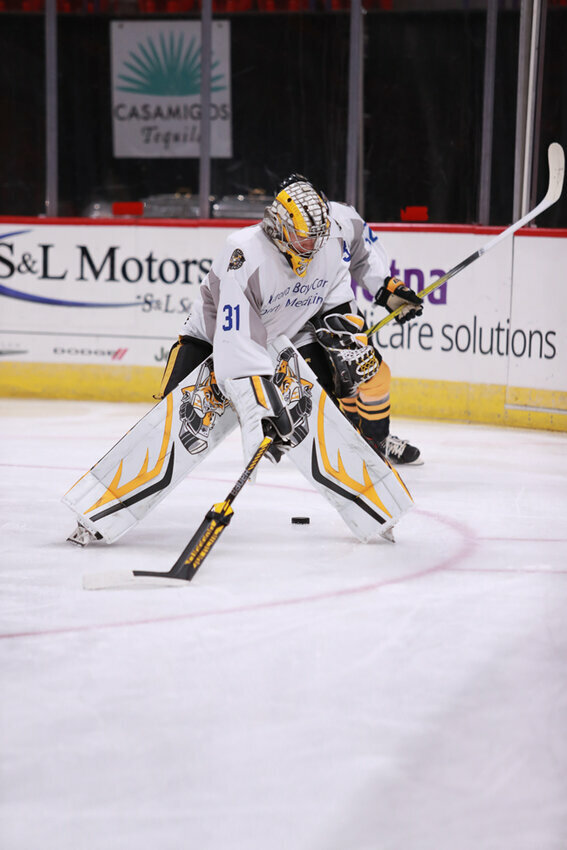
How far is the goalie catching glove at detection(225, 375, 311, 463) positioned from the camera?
8.61 feet

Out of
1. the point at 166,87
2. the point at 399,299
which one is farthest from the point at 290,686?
the point at 166,87

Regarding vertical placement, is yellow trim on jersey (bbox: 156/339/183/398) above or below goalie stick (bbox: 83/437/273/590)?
above

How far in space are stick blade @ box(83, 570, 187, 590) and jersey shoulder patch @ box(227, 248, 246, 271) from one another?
29.4 inches

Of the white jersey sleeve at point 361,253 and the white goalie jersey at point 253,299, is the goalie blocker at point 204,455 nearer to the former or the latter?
the white goalie jersey at point 253,299

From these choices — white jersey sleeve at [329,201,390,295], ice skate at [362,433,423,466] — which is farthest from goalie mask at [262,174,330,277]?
ice skate at [362,433,423,466]

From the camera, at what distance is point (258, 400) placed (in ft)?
8.59

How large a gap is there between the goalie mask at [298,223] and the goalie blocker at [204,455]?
27 cm

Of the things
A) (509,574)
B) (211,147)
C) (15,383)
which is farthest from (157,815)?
(211,147)

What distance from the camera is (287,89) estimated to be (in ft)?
22.1

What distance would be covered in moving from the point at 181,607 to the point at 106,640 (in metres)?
0.25

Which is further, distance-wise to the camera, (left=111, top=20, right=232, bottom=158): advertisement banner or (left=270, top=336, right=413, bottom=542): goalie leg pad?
(left=111, top=20, right=232, bottom=158): advertisement banner

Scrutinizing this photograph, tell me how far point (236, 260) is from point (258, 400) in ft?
1.14

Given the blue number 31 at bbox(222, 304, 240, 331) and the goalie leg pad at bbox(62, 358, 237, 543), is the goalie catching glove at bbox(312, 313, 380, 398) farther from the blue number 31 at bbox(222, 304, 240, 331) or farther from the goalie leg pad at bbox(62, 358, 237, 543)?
the blue number 31 at bbox(222, 304, 240, 331)

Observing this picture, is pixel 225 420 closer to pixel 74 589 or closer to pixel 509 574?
pixel 74 589
